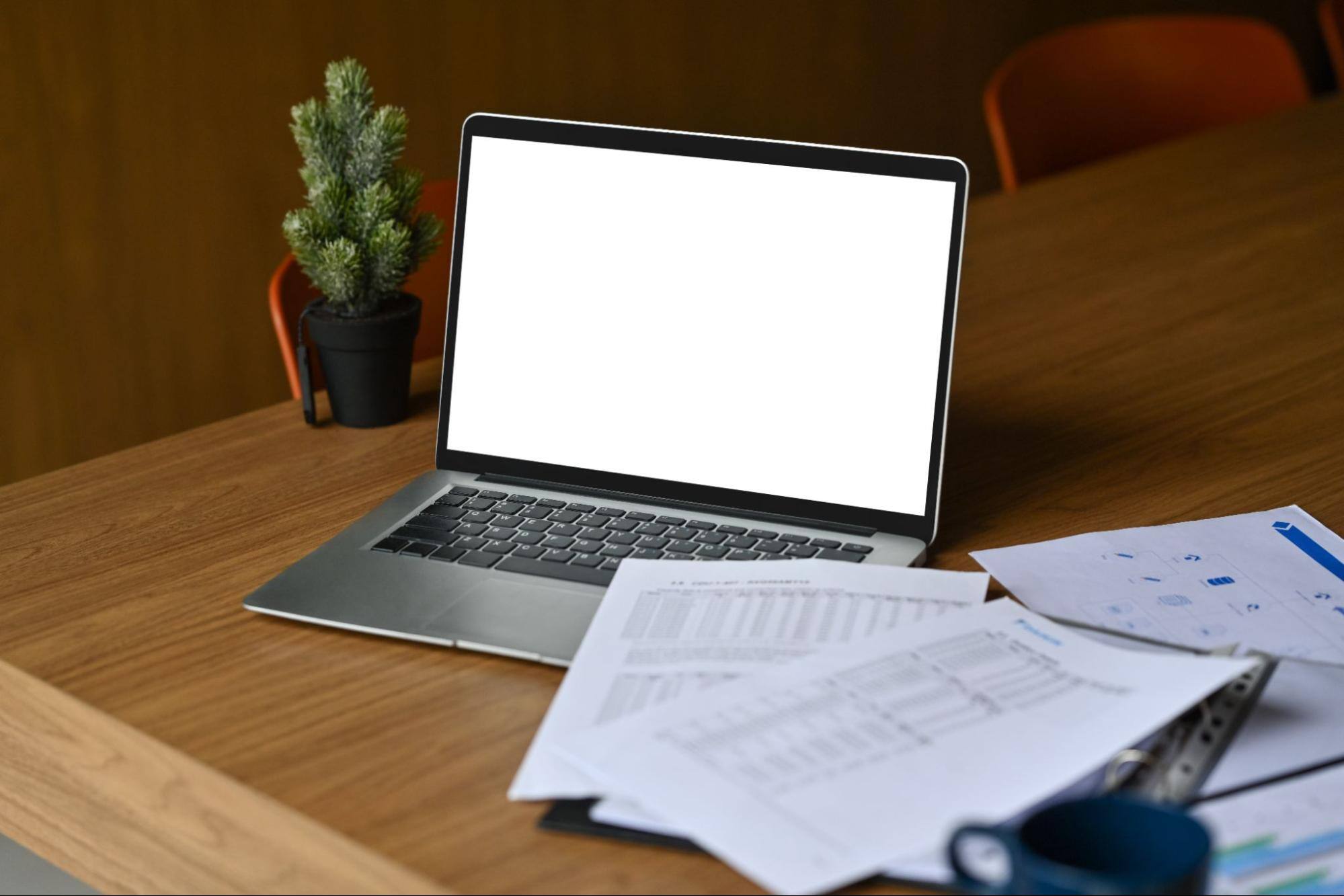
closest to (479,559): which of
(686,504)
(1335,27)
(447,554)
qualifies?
(447,554)

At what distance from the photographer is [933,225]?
0.93m

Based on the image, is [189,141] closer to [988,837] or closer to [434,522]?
[434,522]

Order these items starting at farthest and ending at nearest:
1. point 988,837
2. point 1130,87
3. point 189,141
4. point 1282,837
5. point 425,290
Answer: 1. point 189,141
2. point 1130,87
3. point 425,290
4. point 1282,837
5. point 988,837

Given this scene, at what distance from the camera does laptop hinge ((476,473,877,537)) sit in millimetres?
949

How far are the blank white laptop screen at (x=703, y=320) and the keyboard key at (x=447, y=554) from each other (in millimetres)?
114

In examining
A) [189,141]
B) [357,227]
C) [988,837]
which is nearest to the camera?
[988,837]

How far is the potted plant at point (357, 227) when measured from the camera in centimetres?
112

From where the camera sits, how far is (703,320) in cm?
99

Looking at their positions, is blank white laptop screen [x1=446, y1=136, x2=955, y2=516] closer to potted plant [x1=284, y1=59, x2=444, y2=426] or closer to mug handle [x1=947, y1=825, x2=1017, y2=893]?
potted plant [x1=284, y1=59, x2=444, y2=426]

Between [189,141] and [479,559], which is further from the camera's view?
[189,141]

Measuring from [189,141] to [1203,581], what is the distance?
1.99 metres

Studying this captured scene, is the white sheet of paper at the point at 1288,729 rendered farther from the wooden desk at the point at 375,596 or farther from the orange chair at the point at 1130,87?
the orange chair at the point at 1130,87

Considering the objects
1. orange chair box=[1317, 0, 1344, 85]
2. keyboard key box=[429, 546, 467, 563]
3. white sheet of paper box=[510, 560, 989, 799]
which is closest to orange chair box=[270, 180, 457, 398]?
keyboard key box=[429, 546, 467, 563]

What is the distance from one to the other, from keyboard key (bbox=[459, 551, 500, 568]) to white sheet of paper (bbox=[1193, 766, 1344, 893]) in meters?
0.44
